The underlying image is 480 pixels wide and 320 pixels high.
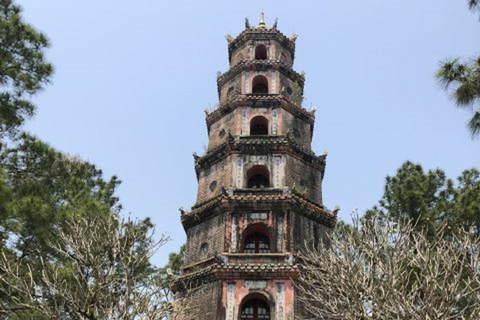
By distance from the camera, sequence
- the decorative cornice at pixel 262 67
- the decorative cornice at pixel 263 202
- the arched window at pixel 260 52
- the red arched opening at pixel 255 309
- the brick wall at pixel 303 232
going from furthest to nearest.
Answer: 1. the arched window at pixel 260 52
2. the decorative cornice at pixel 262 67
3. the decorative cornice at pixel 263 202
4. the brick wall at pixel 303 232
5. the red arched opening at pixel 255 309

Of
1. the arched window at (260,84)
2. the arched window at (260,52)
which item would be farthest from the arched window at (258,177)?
the arched window at (260,52)

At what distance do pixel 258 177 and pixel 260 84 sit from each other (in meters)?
4.88

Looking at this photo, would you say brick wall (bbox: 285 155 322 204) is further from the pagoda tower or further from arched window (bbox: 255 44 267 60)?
arched window (bbox: 255 44 267 60)

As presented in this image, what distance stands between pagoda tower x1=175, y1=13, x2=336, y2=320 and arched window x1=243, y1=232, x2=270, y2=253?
0.03 metres

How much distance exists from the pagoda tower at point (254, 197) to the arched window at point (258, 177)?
0.04m

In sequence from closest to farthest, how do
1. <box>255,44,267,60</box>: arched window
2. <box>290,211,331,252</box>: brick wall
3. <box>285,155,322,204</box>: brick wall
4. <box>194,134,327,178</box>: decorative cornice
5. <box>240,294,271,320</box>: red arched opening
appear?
<box>240,294,271,320</box>: red arched opening
<box>290,211,331,252</box>: brick wall
<box>285,155,322,204</box>: brick wall
<box>194,134,327,178</box>: decorative cornice
<box>255,44,267,60</box>: arched window

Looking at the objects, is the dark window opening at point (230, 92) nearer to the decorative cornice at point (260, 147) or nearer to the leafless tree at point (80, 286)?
the decorative cornice at point (260, 147)

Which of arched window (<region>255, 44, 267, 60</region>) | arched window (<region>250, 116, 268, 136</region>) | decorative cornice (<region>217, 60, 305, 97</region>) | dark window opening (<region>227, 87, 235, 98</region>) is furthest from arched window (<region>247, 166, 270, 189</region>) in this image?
arched window (<region>255, 44, 267, 60</region>)

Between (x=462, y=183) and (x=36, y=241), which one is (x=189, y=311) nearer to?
(x=36, y=241)

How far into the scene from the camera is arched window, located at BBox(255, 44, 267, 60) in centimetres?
2545

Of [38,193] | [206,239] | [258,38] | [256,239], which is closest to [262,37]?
[258,38]

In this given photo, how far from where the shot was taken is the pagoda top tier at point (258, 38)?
2548 cm

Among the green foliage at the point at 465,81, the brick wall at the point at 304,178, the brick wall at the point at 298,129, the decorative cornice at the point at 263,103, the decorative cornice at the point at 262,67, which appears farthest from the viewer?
the decorative cornice at the point at 262,67

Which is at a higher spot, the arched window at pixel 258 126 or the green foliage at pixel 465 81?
the arched window at pixel 258 126
